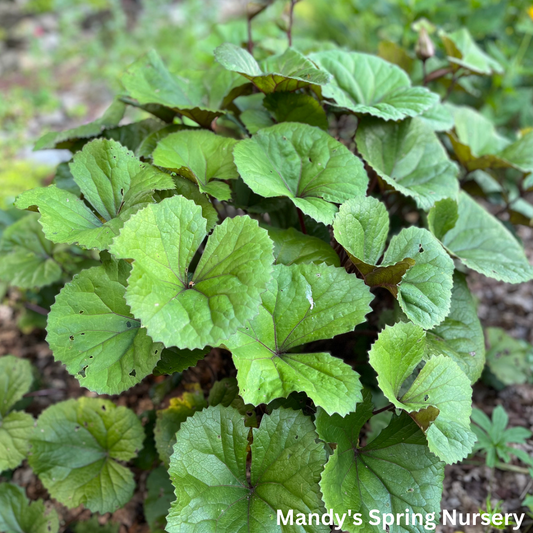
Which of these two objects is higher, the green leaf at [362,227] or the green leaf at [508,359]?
the green leaf at [362,227]

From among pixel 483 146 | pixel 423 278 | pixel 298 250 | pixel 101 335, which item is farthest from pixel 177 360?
pixel 483 146

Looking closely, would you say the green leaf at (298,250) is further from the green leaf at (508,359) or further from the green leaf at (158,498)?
the green leaf at (508,359)

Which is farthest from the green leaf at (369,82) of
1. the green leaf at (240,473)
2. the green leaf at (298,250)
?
the green leaf at (240,473)

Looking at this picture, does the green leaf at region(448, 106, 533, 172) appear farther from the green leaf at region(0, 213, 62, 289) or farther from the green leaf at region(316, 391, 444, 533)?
the green leaf at region(0, 213, 62, 289)

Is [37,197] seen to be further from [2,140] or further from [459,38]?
[2,140]

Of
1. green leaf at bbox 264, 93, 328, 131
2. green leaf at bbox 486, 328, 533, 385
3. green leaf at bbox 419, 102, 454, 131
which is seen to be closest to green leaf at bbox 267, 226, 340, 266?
green leaf at bbox 264, 93, 328, 131

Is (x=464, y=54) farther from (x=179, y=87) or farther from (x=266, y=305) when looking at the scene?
(x=266, y=305)
